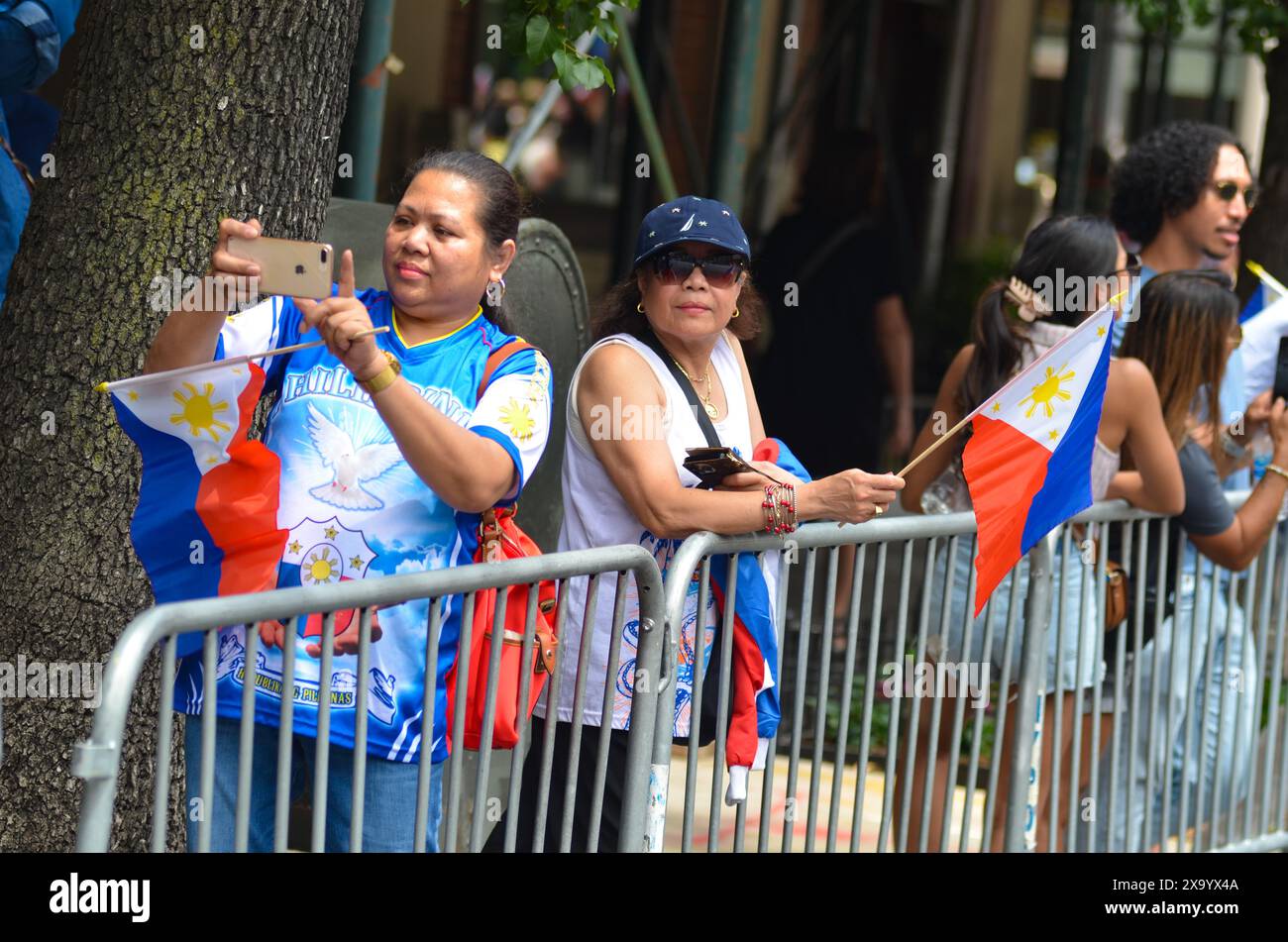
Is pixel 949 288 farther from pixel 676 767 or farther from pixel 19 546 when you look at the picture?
pixel 19 546

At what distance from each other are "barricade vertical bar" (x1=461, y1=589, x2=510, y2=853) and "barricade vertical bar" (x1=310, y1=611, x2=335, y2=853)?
0.30 m

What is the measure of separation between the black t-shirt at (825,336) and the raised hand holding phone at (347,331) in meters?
4.75

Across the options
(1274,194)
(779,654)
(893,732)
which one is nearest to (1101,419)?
Result: (893,732)

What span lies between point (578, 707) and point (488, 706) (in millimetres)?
326

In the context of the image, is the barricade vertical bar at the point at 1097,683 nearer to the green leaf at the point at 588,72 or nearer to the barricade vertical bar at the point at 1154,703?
the barricade vertical bar at the point at 1154,703

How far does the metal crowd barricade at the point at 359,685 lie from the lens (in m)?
2.45

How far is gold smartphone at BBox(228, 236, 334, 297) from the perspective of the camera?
286 cm

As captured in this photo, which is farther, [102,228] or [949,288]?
[949,288]

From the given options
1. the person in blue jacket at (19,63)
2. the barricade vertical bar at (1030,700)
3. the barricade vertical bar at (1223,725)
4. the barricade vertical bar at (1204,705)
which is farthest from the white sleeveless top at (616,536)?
the barricade vertical bar at (1223,725)

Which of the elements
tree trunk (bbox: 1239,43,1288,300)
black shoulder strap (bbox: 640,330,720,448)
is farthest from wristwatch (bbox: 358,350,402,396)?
tree trunk (bbox: 1239,43,1288,300)

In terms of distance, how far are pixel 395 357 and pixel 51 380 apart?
102 cm

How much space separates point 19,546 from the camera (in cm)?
375

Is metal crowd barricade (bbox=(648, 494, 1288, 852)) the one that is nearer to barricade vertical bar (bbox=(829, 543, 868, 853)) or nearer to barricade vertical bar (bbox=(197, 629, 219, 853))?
barricade vertical bar (bbox=(829, 543, 868, 853))
